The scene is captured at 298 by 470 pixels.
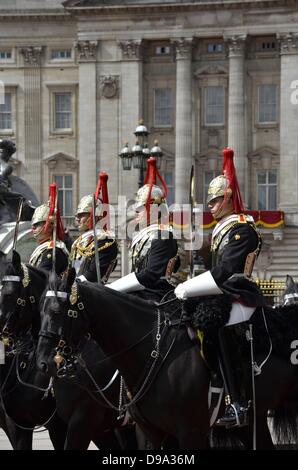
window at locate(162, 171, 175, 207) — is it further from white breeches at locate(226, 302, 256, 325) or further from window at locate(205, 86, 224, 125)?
white breeches at locate(226, 302, 256, 325)

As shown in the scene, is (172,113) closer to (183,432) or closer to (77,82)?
(77,82)

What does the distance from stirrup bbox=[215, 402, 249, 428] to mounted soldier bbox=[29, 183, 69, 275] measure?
2.52 meters

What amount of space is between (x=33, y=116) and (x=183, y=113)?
7142 mm

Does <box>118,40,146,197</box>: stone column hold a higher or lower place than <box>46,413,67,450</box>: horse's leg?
higher

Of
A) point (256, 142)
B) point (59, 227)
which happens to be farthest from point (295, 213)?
point (59, 227)

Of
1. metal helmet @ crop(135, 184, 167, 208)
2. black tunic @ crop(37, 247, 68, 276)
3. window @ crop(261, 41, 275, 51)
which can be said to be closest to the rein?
black tunic @ crop(37, 247, 68, 276)

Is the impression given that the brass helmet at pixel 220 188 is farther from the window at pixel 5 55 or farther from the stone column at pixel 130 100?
the window at pixel 5 55

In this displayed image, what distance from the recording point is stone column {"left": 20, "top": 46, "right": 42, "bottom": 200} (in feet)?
195

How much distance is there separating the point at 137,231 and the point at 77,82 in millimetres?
47490

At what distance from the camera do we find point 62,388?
1119 cm

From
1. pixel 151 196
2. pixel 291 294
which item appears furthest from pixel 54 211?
pixel 291 294

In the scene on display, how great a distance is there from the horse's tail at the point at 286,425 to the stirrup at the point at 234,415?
80cm

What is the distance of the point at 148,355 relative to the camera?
10305mm

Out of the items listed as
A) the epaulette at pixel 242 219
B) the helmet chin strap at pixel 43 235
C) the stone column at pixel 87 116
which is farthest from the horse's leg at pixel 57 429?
the stone column at pixel 87 116
